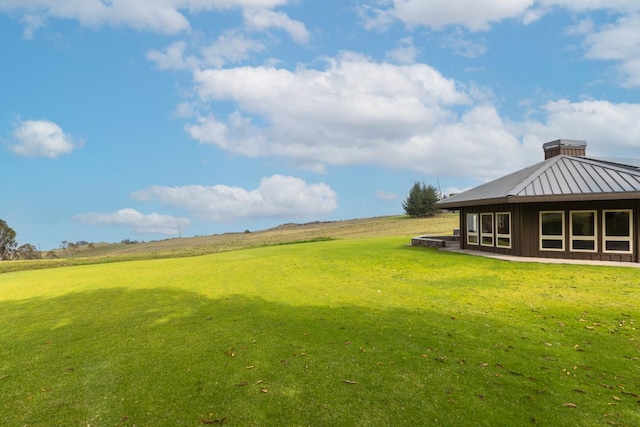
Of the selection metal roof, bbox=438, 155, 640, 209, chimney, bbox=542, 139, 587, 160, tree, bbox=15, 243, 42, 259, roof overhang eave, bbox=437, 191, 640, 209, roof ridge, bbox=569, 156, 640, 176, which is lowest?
tree, bbox=15, 243, 42, 259

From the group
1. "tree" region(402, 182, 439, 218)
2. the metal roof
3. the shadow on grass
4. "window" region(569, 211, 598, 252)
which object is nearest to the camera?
the shadow on grass

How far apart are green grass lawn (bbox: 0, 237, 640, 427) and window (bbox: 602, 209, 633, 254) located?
5025mm

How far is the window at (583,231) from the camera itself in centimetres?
1516

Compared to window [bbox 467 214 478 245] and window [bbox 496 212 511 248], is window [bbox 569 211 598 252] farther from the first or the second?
window [bbox 467 214 478 245]

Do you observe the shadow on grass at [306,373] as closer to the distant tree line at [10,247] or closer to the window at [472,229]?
the window at [472,229]

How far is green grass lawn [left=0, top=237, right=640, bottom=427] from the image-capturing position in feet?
13.3

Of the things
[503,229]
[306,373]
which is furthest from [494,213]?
[306,373]

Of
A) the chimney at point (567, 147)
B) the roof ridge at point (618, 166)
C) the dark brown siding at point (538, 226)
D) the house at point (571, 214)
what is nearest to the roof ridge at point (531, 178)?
the house at point (571, 214)

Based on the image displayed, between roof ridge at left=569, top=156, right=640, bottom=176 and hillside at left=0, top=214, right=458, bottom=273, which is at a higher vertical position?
roof ridge at left=569, top=156, right=640, bottom=176

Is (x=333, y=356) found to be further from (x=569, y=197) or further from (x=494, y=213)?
(x=494, y=213)

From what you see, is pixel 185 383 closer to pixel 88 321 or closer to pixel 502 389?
pixel 502 389

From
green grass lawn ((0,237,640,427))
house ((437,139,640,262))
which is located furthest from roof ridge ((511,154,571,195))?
green grass lawn ((0,237,640,427))

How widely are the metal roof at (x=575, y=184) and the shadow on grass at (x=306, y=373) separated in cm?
940

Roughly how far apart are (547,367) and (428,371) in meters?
1.82
